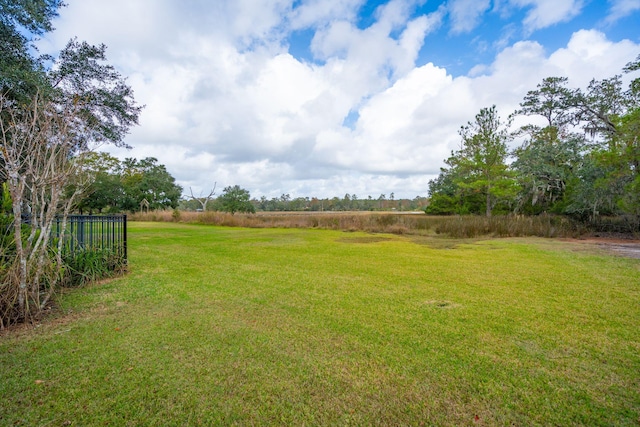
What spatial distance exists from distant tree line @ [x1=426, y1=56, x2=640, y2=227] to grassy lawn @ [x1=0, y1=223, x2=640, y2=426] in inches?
371

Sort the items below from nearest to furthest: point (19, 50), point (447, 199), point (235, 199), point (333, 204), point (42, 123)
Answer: point (42, 123) < point (19, 50) < point (447, 199) < point (235, 199) < point (333, 204)

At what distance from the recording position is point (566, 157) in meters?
15.9

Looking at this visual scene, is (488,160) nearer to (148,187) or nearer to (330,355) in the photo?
(330,355)

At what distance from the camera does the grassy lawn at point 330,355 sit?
5.82 ft

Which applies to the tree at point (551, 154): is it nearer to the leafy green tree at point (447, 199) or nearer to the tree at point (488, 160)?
the tree at point (488, 160)

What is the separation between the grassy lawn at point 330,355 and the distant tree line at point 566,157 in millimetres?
9427

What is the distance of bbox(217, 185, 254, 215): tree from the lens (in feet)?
99.5

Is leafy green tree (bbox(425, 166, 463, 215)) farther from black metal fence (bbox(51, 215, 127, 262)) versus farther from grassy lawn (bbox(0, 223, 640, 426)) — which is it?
black metal fence (bbox(51, 215, 127, 262))

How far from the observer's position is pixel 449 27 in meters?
10.2

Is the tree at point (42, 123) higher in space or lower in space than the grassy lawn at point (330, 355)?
higher

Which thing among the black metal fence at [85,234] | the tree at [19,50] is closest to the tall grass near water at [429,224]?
the black metal fence at [85,234]

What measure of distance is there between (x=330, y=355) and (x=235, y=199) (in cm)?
Answer: 2972

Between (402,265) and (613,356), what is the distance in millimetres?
3999

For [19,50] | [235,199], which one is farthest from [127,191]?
[19,50]
